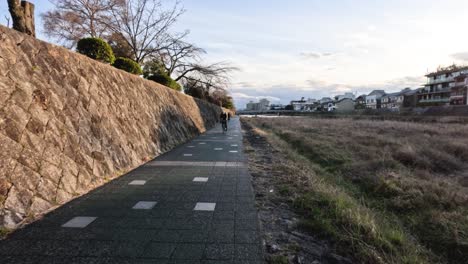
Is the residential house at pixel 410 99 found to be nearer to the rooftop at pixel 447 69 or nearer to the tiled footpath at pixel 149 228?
the rooftop at pixel 447 69

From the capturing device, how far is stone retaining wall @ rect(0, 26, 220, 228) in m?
3.55

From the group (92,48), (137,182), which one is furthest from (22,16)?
(137,182)

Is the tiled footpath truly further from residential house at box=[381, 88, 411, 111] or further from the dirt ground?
residential house at box=[381, 88, 411, 111]

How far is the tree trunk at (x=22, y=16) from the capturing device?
5.14 meters

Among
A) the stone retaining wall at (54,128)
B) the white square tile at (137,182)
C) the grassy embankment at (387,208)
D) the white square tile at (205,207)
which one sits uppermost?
the stone retaining wall at (54,128)

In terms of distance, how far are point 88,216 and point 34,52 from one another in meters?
3.20

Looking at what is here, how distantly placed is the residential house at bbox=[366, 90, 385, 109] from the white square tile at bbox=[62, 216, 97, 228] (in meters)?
94.2

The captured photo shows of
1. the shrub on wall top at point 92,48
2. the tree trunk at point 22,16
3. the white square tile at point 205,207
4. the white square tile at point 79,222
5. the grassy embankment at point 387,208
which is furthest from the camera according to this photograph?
the shrub on wall top at point 92,48

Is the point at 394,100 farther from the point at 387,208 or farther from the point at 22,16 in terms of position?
the point at 22,16

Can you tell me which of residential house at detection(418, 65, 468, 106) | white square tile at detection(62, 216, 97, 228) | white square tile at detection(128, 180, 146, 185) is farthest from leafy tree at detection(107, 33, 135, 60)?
residential house at detection(418, 65, 468, 106)

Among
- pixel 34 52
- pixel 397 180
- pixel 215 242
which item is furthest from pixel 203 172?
pixel 397 180

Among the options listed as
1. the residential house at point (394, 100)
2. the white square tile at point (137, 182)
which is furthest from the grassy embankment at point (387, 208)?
the residential house at point (394, 100)

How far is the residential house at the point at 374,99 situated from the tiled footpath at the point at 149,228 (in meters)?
92.6

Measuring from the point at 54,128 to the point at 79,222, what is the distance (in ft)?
6.39
